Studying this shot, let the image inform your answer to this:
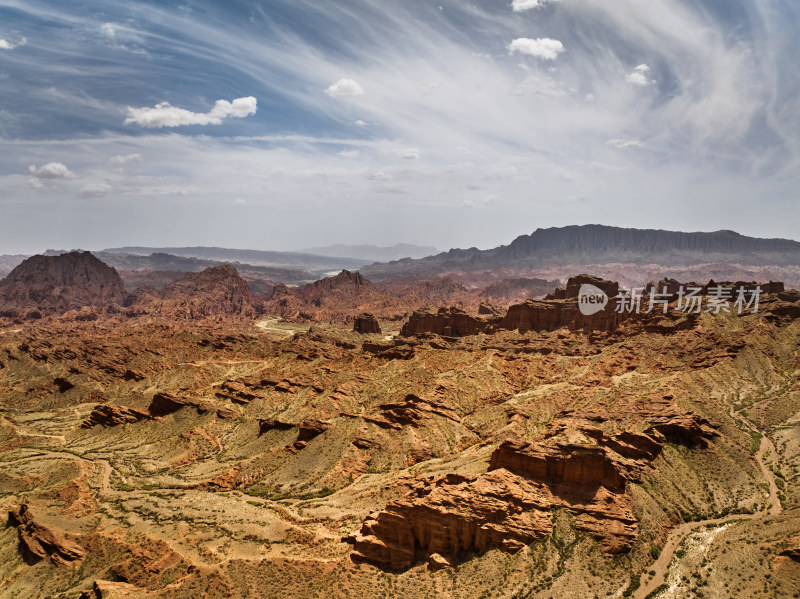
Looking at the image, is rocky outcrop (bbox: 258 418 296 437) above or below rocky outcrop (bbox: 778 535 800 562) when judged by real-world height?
below

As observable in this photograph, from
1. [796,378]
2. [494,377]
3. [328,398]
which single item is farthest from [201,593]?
[796,378]

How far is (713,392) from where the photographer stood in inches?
3927

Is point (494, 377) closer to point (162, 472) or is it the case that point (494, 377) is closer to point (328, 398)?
point (328, 398)

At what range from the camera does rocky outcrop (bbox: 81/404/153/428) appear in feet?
402

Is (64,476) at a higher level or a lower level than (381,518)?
lower

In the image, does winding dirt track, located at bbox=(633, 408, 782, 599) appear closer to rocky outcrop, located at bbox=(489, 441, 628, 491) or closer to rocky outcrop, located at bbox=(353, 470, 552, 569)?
rocky outcrop, located at bbox=(489, 441, 628, 491)

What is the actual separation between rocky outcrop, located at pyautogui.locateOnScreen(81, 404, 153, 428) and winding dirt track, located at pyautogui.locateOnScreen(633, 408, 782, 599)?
107 meters

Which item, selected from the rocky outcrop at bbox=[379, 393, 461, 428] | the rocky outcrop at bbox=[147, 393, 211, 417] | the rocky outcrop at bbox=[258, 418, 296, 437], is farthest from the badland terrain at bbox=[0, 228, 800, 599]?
the rocky outcrop at bbox=[258, 418, 296, 437]

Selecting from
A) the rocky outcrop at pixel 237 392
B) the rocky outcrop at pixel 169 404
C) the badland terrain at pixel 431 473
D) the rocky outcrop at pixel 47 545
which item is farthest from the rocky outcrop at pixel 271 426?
the rocky outcrop at pixel 47 545

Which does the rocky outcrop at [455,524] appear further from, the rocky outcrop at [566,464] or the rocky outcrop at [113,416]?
the rocky outcrop at [113,416]

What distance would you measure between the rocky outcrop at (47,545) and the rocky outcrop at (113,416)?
54.2 metres

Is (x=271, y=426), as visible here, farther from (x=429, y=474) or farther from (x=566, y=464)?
(x=566, y=464)

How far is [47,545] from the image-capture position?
66312 mm

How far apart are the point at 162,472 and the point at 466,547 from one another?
67.0 m
